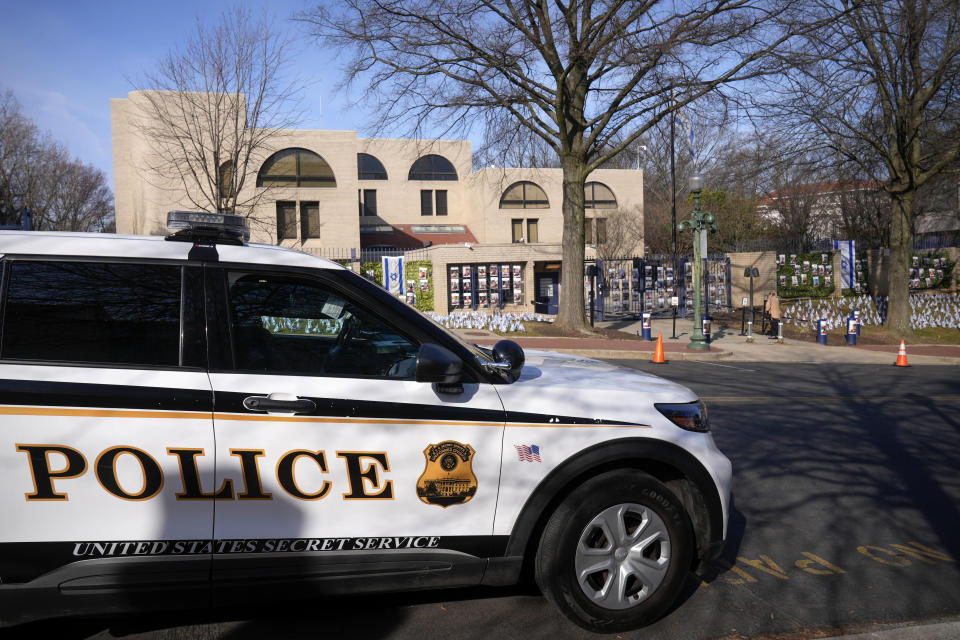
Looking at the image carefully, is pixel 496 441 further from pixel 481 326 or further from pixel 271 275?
pixel 481 326

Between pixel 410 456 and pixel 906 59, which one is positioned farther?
pixel 906 59

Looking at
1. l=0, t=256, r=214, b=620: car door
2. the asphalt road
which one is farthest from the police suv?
the asphalt road

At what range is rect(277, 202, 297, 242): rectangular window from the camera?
36500 mm

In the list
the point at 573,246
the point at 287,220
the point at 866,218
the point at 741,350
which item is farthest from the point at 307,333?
the point at 866,218

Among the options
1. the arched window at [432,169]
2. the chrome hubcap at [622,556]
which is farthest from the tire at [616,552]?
the arched window at [432,169]

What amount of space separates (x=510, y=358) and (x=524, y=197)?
158 ft

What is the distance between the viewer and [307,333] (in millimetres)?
3314

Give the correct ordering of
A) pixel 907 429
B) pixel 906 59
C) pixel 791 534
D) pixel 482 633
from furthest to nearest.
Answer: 1. pixel 906 59
2. pixel 907 429
3. pixel 791 534
4. pixel 482 633

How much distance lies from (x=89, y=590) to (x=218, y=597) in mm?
492

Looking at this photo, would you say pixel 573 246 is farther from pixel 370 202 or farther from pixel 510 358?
pixel 370 202

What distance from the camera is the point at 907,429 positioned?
8.23 metres

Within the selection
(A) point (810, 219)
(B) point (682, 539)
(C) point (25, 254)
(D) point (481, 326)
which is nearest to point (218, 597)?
(C) point (25, 254)

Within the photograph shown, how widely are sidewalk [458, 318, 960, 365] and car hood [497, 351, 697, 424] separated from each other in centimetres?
1138

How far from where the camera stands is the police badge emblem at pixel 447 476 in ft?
10.2
